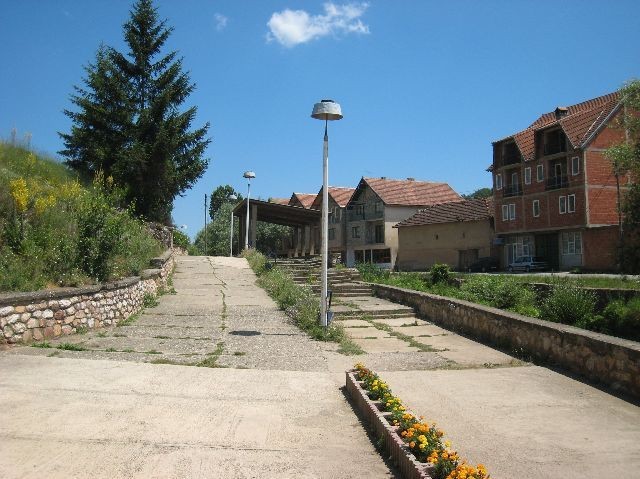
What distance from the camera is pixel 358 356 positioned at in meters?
9.37

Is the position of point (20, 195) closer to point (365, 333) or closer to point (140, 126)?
point (365, 333)

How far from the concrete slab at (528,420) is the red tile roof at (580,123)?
34.3 m

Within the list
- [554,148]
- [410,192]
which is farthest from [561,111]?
[410,192]

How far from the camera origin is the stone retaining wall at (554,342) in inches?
259

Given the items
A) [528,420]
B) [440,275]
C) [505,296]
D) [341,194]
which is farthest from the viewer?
[341,194]

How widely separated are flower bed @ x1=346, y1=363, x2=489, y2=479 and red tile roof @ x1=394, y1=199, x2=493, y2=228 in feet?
145

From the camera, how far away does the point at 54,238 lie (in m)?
10.8

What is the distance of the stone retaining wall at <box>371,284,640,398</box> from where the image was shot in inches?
259

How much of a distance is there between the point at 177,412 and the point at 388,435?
2299 mm

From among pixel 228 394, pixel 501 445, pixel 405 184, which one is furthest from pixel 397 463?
pixel 405 184

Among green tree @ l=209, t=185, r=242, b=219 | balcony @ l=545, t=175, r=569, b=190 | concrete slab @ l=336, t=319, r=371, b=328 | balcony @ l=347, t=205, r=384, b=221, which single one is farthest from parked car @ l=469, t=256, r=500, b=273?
green tree @ l=209, t=185, r=242, b=219

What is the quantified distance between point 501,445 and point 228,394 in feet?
10.5

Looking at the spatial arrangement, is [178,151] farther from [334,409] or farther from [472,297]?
[334,409]

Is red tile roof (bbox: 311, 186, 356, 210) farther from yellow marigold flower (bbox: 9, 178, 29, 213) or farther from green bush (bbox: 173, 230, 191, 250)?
yellow marigold flower (bbox: 9, 178, 29, 213)
